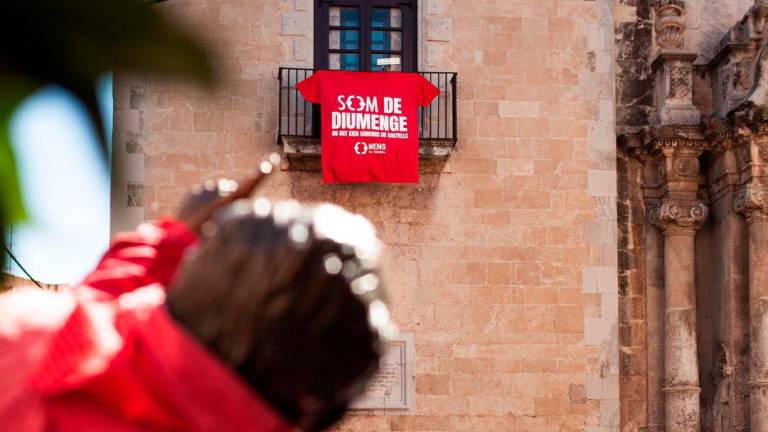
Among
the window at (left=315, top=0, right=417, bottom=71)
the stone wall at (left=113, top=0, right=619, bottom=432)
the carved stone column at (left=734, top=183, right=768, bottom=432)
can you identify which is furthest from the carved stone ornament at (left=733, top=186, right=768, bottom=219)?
the window at (left=315, top=0, right=417, bottom=71)

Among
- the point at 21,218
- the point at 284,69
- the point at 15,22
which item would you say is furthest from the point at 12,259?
the point at 284,69

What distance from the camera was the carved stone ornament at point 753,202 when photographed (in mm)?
13758

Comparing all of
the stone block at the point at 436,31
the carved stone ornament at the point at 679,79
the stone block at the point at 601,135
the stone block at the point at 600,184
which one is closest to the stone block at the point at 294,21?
the stone block at the point at 436,31

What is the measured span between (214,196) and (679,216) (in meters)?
13.1

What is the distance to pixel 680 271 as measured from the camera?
14.2 meters

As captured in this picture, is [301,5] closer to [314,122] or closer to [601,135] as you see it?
[314,122]

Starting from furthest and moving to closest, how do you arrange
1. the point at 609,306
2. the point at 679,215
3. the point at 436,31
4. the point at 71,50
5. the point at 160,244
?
the point at 436,31
the point at 679,215
the point at 609,306
the point at 160,244
the point at 71,50

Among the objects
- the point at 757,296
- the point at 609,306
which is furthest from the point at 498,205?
the point at 757,296

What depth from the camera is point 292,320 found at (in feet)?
3.26

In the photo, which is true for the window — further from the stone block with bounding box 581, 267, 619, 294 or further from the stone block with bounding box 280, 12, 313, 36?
the stone block with bounding box 581, 267, 619, 294

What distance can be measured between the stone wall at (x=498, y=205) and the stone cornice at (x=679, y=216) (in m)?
0.49

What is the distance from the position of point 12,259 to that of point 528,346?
13223 mm

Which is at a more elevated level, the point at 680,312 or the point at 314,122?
the point at 314,122

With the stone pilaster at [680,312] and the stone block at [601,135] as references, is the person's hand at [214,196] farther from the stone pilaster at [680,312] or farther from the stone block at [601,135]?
the stone block at [601,135]
